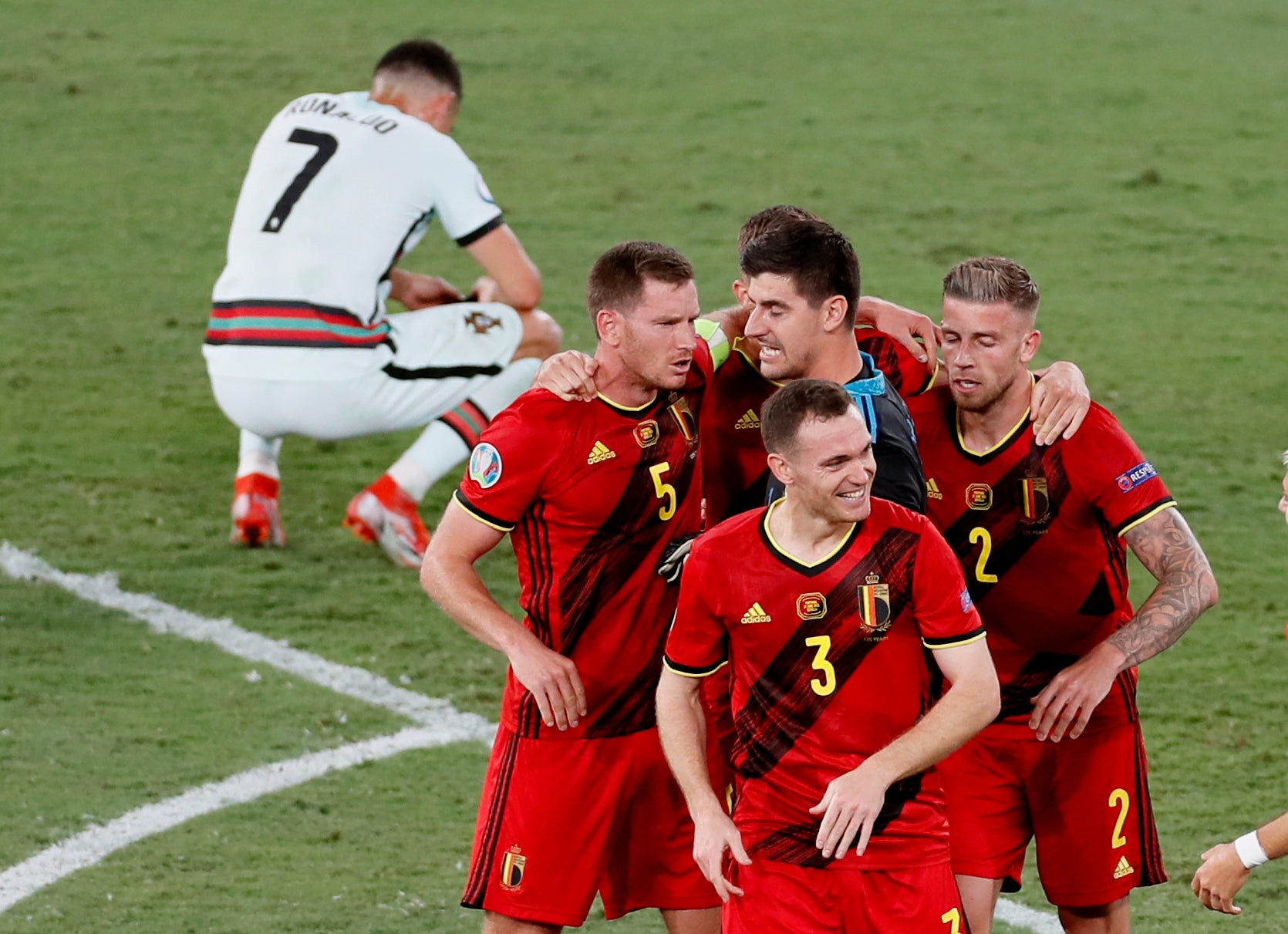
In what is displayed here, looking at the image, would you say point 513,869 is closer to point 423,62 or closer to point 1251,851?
point 1251,851

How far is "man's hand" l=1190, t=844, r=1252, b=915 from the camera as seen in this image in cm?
415

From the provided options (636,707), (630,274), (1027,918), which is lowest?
(1027,918)

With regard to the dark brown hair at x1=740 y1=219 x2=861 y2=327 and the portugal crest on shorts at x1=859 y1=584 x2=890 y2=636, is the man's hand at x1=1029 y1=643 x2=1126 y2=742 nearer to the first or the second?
the portugal crest on shorts at x1=859 y1=584 x2=890 y2=636

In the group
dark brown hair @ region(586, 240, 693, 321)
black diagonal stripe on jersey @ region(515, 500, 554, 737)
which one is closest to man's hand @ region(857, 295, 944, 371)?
dark brown hair @ region(586, 240, 693, 321)

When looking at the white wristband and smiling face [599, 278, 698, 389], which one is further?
smiling face [599, 278, 698, 389]

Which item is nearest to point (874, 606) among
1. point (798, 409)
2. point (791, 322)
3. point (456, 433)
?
point (798, 409)

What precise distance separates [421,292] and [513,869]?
4.10 m

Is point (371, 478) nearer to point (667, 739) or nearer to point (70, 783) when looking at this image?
point (70, 783)

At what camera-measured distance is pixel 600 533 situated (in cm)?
446

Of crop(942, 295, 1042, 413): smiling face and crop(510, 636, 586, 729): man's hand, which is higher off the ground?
crop(942, 295, 1042, 413): smiling face

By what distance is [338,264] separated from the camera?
24.7 feet

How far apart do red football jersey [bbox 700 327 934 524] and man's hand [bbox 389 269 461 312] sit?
11.3ft

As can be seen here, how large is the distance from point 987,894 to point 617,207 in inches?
301

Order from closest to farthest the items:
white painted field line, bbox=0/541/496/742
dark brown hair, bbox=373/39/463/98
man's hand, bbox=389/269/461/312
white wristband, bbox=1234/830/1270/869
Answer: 1. white wristband, bbox=1234/830/1270/869
2. white painted field line, bbox=0/541/496/742
3. dark brown hair, bbox=373/39/463/98
4. man's hand, bbox=389/269/461/312
